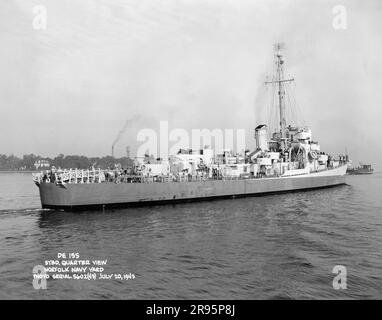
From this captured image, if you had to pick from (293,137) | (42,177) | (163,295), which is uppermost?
(293,137)

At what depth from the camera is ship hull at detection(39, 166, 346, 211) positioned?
27.8 m

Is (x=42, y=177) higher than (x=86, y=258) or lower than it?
higher

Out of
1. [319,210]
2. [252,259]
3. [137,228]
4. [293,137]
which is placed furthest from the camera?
→ [293,137]

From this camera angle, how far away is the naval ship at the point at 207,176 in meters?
28.3

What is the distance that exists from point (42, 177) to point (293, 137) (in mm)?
35513

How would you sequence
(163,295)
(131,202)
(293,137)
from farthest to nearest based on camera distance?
(293,137)
(131,202)
(163,295)

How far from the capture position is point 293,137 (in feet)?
166

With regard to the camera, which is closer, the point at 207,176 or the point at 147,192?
the point at 147,192

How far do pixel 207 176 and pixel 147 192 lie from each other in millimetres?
9319

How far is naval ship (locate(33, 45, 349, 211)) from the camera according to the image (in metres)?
28.3

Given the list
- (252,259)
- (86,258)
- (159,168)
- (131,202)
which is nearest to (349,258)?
(252,259)

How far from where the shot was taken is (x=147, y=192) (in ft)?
102

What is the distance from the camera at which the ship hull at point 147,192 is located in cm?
2784

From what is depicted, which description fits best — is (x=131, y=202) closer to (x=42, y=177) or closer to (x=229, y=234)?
(x=42, y=177)
